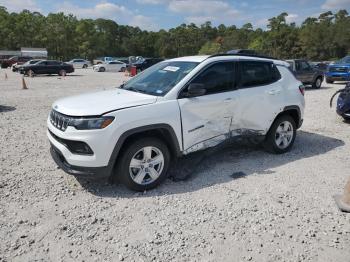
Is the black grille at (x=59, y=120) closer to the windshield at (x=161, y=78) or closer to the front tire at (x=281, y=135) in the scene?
the windshield at (x=161, y=78)

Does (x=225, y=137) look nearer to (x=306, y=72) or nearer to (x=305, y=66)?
(x=306, y=72)

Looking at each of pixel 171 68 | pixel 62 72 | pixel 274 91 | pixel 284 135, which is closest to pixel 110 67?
pixel 62 72

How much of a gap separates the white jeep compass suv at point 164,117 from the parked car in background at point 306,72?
11792 millimetres

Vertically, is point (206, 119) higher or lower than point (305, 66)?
lower

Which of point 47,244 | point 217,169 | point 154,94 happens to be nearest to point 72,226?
point 47,244

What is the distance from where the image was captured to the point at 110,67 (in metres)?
40.5

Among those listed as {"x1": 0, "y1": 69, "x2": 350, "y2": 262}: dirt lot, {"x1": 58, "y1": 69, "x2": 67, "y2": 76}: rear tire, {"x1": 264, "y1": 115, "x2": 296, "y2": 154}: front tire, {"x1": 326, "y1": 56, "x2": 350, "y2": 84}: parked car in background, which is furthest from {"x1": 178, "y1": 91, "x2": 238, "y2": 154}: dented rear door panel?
{"x1": 58, "y1": 69, "x2": 67, "y2": 76}: rear tire

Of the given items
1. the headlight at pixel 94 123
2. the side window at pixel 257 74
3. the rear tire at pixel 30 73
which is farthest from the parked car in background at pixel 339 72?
the rear tire at pixel 30 73

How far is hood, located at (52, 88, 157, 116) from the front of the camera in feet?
14.0

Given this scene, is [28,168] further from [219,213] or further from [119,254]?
[219,213]

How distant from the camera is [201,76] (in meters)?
5.09

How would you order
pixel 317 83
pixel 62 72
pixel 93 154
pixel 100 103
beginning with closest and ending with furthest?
1. pixel 93 154
2. pixel 100 103
3. pixel 317 83
4. pixel 62 72

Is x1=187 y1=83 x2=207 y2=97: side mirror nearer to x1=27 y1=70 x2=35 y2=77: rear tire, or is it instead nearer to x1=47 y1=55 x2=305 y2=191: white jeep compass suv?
x1=47 y1=55 x2=305 y2=191: white jeep compass suv

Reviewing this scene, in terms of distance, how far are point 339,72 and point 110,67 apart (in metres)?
27.5
